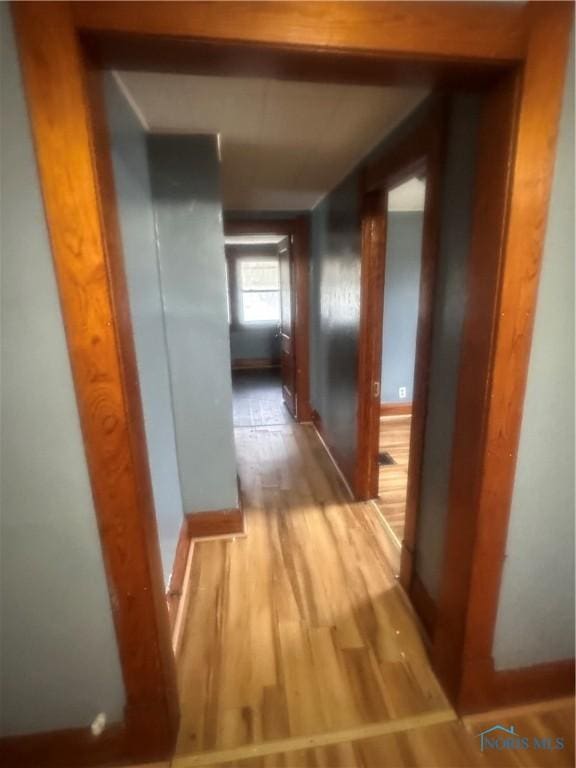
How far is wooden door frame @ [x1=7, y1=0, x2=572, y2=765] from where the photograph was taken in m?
0.78

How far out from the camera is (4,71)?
0.77m

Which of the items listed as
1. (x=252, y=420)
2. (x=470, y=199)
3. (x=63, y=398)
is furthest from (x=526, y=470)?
(x=252, y=420)

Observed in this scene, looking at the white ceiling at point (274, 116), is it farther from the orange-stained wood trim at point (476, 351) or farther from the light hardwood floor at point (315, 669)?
the light hardwood floor at point (315, 669)

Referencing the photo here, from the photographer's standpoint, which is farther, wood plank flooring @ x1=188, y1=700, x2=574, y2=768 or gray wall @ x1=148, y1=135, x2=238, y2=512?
gray wall @ x1=148, y1=135, x2=238, y2=512

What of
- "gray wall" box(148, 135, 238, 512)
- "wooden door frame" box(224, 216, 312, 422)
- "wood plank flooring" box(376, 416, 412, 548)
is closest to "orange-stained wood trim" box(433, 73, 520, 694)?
→ "wood plank flooring" box(376, 416, 412, 548)

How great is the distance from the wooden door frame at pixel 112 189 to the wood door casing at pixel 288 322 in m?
3.04

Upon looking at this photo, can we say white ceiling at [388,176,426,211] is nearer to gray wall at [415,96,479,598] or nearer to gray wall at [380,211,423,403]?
gray wall at [380,211,423,403]

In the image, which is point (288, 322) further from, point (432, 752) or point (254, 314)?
point (432, 752)

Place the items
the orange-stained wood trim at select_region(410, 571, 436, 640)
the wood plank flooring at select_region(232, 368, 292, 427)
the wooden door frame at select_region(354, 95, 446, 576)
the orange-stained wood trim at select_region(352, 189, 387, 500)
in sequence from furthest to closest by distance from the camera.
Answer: the wood plank flooring at select_region(232, 368, 292, 427) < the orange-stained wood trim at select_region(352, 189, 387, 500) < the orange-stained wood trim at select_region(410, 571, 436, 640) < the wooden door frame at select_region(354, 95, 446, 576)

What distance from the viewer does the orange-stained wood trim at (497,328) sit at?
0.92 m

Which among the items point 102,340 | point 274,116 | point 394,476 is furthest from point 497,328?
point 394,476

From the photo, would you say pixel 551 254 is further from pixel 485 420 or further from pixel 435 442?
pixel 435 442

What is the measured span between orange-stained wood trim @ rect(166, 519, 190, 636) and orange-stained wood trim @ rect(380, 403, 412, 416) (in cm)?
275

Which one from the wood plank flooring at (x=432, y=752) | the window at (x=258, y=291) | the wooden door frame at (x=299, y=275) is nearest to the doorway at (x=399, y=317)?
the wooden door frame at (x=299, y=275)
